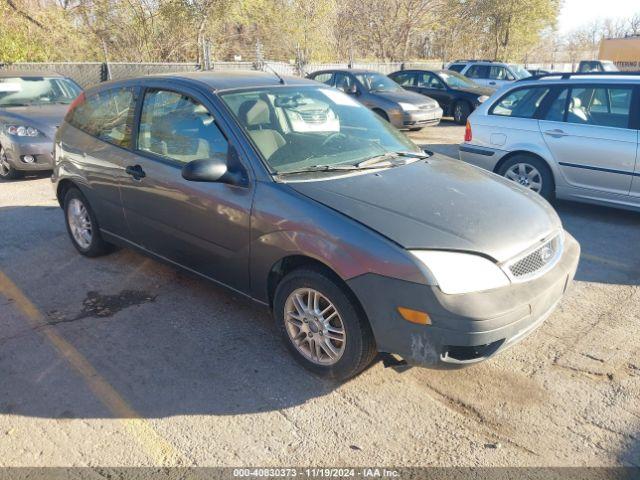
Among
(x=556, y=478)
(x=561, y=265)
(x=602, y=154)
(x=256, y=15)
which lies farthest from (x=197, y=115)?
(x=256, y=15)

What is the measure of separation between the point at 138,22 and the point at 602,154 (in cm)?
1821

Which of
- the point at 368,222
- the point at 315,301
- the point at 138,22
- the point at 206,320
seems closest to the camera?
the point at 368,222

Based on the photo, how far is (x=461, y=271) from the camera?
2580mm

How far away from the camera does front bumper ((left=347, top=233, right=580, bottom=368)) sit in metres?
2.53

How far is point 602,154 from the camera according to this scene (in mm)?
5727

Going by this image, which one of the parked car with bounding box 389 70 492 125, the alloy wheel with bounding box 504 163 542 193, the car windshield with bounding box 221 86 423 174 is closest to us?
the car windshield with bounding box 221 86 423 174

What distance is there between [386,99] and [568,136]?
695 cm

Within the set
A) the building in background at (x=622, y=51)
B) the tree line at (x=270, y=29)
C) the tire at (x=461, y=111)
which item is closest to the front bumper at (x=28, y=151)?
the tree line at (x=270, y=29)

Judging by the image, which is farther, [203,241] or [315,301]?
[203,241]

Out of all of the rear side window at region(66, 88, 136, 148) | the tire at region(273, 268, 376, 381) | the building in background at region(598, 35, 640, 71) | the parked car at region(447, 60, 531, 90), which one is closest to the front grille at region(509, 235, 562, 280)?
the tire at region(273, 268, 376, 381)

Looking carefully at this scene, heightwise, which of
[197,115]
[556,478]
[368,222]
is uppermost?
[197,115]

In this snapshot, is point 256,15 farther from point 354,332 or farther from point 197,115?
point 354,332

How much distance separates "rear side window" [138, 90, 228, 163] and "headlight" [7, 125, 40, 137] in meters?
4.70

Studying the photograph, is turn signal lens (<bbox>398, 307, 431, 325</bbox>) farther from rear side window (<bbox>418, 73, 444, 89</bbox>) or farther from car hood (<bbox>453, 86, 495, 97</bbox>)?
rear side window (<bbox>418, 73, 444, 89</bbox>)
